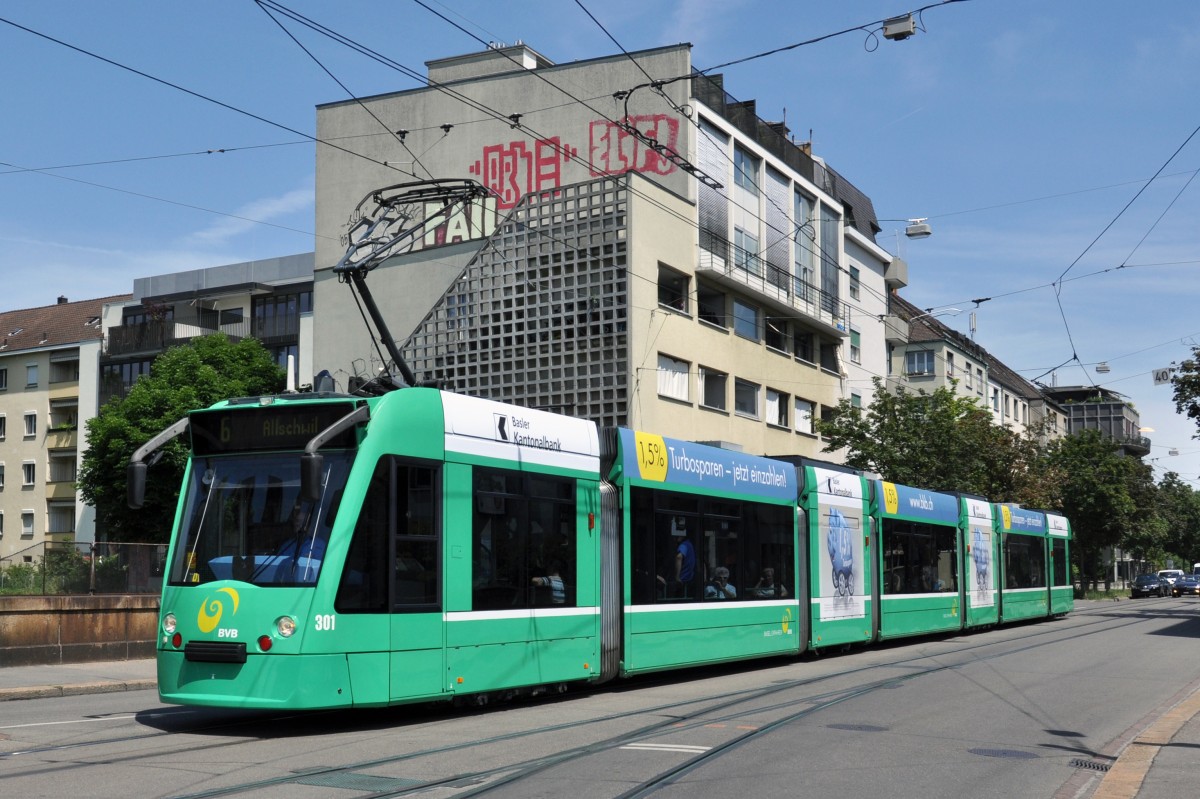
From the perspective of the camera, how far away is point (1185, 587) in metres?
70.9

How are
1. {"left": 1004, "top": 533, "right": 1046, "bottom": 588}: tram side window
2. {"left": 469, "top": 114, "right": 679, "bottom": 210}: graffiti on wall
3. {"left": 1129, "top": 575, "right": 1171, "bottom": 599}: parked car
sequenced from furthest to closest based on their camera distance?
{"left": 1129, "top": 575, "right": 1171, "bottom": 599}: parked car < {"left": 469, "top": 114, "right": 679, "bottom": 210}: graffiti on wall < {"left": 1004, "top": 533, "right": 1046, "bottom": 588}: tram side window

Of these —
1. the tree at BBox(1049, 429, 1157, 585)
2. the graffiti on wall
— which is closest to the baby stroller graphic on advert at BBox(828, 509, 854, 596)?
the graffiti on wall

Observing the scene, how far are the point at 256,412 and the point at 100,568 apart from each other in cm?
1096

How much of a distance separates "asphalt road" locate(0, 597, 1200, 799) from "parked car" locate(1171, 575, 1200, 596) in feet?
194

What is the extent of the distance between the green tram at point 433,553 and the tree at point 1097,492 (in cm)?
5354

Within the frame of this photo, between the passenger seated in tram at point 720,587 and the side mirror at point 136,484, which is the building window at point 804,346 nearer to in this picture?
the passenger seated in tram at point 720,587

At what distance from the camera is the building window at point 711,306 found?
39875 millimetres

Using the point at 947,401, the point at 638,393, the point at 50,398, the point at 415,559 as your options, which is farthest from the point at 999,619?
the point at 50,398

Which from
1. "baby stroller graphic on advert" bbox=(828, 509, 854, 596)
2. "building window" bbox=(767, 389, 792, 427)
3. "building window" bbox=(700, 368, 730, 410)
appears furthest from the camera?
"building window" bbox=(767, 389, 792, 427)

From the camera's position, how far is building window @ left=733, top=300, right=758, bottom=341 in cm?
4159

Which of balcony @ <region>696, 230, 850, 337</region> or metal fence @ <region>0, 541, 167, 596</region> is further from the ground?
balcony @ <region>696, 230, 850, 337</region>

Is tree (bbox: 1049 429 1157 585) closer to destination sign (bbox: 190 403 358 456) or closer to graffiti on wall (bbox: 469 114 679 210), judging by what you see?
graffiti on wall (bbox: 469 114 679 210)

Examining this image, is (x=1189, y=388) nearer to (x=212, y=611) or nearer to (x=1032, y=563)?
(x=1032, y=563)

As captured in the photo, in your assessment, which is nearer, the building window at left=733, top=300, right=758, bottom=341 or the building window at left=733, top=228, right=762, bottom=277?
the building window at left=733, top=228, right=762, bottom=277
